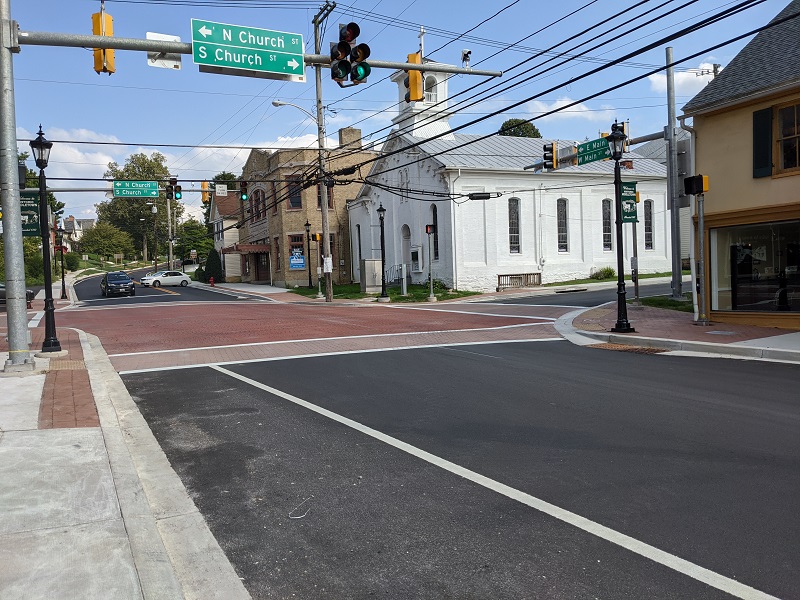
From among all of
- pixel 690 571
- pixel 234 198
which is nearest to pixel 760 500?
pixel 690 571

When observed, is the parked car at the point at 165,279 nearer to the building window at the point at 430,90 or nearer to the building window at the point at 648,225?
the building window at the point at 430,90

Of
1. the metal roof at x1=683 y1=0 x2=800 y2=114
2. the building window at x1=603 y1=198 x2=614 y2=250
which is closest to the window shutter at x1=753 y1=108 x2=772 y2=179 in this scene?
the metal roof at x1=683 y1=0 x2=800 y2=114

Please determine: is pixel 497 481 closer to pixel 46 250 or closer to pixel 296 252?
pixel 46 250

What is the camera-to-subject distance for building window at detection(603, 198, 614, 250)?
1702 inches

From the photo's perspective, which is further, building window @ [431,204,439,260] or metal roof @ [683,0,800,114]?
building window @ [431,204,439,260]

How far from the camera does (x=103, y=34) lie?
1169cm

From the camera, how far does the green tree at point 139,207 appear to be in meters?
97.5

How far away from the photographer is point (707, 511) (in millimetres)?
4938

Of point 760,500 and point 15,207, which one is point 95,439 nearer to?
point 760,500

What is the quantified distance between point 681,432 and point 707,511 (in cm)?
228

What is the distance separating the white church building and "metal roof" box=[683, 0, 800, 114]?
1864 centimetres

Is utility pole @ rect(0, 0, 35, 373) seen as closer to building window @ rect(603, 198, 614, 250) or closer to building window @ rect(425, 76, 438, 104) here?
building window @ rect(425, 76, 438, 104)

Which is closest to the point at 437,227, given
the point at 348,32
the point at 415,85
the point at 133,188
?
the point at 133,188

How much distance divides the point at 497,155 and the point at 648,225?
12.3m
